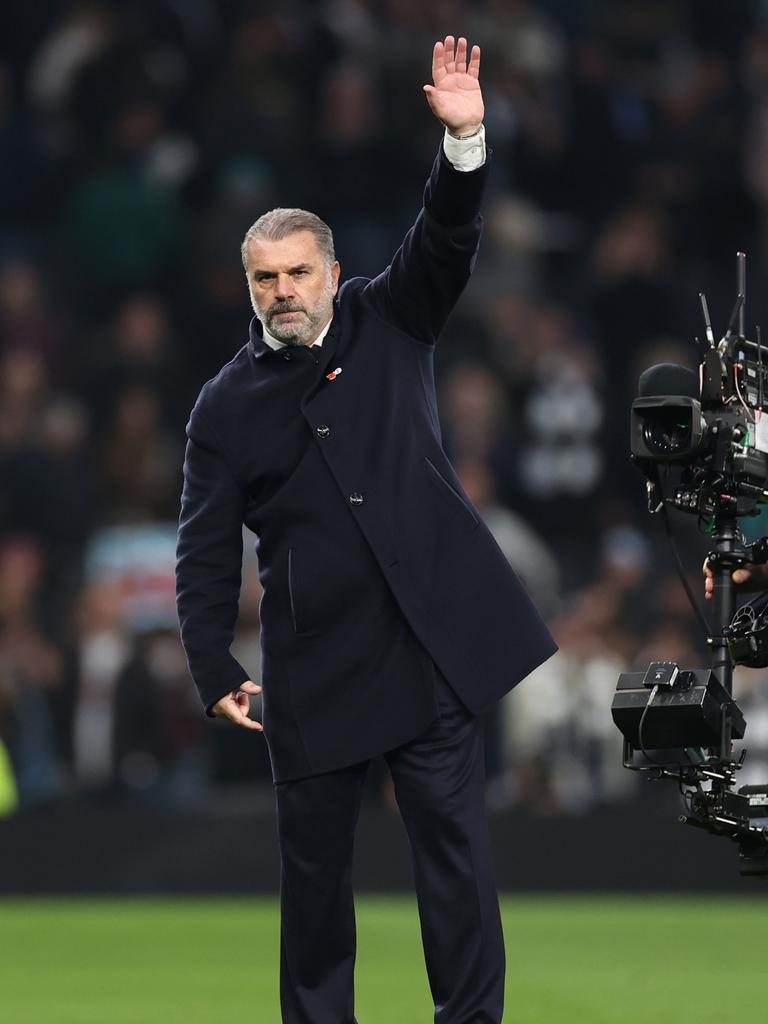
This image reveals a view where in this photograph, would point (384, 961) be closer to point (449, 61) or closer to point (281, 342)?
point (281, 342)

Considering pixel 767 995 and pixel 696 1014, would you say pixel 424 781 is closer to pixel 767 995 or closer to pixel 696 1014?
pixel 696 1014

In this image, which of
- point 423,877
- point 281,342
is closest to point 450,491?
point 281,342

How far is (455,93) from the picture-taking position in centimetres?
489

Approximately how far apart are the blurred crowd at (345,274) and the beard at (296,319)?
217 inches

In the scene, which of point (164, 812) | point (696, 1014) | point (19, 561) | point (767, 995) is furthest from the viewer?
point (19, 561)

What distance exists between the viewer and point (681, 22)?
554 inches

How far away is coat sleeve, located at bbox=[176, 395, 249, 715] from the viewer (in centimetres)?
513

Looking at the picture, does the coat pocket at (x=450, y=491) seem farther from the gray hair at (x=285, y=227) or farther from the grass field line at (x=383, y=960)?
the grass field line at (x=383, y=960)

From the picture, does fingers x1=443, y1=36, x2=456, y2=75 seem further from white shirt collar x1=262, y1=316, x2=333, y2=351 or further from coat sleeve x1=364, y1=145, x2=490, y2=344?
white shirt collar x1=262, y1=316, x2=333, y2=351

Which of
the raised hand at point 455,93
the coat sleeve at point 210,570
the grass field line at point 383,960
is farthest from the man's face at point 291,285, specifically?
the grass field line at point 383,960

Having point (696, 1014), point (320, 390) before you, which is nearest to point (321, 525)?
point (320, 390)

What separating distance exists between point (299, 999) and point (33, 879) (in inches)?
223

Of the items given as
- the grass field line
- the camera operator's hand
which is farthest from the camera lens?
the grass field line

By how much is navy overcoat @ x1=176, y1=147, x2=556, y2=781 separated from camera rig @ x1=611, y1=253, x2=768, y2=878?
42cm
